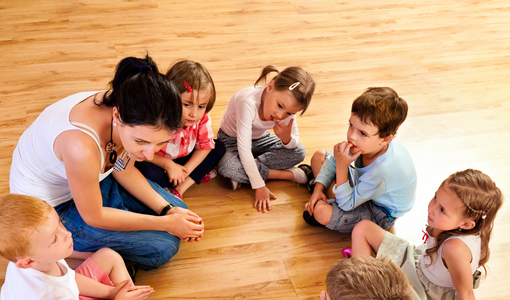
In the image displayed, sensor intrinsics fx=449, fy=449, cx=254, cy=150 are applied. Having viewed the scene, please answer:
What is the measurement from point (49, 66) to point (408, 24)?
2.54 m

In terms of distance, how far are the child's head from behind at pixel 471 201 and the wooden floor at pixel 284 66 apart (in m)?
0.41

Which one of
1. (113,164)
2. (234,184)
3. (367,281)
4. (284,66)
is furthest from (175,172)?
(284,66)

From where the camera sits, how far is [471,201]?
1347 millimetres

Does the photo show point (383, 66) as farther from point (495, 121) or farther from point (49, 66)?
point (49, 66)

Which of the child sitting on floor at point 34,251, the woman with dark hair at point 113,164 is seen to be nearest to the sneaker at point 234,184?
the woman with dark hair at point 113,164

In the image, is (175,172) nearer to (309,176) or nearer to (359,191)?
(309,176)

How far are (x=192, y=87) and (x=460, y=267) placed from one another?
43.3 inches

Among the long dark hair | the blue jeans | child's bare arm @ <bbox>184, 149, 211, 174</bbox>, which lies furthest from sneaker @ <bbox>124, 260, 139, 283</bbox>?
the long dark hair

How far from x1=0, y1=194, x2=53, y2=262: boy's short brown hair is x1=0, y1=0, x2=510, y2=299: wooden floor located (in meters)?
0.55

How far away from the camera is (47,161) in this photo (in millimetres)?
1399

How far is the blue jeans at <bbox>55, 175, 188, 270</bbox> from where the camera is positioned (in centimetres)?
154

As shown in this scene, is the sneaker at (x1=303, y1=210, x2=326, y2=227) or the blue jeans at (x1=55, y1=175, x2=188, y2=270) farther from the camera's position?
the sneaker at (x1=303, y1=210, x2=326, y2=227)

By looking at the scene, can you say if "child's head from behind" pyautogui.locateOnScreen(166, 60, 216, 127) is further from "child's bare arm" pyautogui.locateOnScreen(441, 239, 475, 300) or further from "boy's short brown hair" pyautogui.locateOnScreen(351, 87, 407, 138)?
"child's bare arm" pyautogui.locateOnScreen(441, 239, 475, 300)

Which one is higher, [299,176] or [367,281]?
[367,281]
